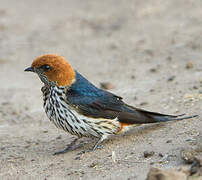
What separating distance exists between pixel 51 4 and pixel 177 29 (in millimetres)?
4625

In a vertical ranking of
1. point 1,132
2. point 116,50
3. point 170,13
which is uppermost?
point 170,13

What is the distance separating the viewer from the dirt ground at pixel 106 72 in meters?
5.69

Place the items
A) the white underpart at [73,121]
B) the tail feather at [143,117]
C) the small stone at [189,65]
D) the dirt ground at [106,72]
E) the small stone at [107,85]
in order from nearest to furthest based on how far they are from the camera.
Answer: the dirt ground at [106,72] < the white underpart at [73,121] < the tail feather at [143,117] < the small stone at [189,65] < the small stone at [107,85]

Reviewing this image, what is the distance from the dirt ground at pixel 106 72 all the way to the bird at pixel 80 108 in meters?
0.18

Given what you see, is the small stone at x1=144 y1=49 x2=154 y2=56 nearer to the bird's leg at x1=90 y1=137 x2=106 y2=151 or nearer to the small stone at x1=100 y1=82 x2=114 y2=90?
the small stone at x1=100 y1=82 x2=114 y2=90

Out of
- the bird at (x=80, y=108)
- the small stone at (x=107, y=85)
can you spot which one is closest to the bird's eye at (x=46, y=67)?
the bird at (x=80, y=108)

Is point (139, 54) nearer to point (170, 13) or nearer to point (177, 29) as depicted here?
point (177, 29)

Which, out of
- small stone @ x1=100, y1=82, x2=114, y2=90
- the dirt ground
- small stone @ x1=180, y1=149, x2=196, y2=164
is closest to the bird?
the dirt ground

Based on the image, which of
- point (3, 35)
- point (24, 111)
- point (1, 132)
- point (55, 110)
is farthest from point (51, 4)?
point (55, 110)

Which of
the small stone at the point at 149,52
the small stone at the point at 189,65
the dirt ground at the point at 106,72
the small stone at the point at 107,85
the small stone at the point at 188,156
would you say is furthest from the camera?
the small stone at the point at 149,52

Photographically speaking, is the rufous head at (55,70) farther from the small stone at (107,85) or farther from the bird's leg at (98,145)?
the small stone at (107,85)

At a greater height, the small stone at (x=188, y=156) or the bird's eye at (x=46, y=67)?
the bird's eye at (x=46, y=67)

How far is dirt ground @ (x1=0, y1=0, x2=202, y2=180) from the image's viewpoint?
569 centimetres

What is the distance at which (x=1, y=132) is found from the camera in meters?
7.69
